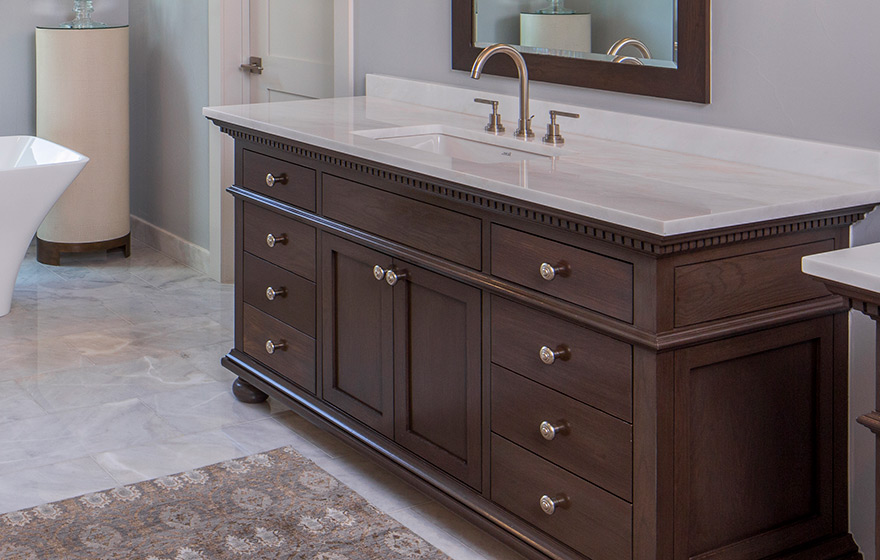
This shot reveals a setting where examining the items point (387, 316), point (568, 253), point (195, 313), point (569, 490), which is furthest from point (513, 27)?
point (195, 313)

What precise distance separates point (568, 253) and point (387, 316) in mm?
674

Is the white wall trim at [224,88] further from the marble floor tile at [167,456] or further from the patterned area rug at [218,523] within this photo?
the patterned area rug at [218,523]

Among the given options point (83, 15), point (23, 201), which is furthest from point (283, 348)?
point (83, 15)

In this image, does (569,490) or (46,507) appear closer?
(569,490)

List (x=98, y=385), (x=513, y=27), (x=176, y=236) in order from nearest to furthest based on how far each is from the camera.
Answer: (x=513, y=27), (x=98, y=385), (x=176, y=236)

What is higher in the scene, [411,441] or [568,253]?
[568,253]

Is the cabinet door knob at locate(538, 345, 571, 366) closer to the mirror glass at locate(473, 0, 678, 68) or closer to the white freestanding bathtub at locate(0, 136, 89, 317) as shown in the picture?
the mirror glass at locate(473, 0, 678, 68)

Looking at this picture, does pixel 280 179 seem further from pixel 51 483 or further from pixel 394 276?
pixel 51 483

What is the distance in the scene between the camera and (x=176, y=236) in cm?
482

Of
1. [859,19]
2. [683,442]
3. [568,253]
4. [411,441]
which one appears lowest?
[411,441]

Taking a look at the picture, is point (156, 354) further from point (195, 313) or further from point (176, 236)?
point (176, 236)

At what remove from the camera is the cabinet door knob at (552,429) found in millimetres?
1928

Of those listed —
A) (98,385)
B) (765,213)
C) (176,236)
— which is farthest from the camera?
(176,236)

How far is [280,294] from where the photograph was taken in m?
2.85
